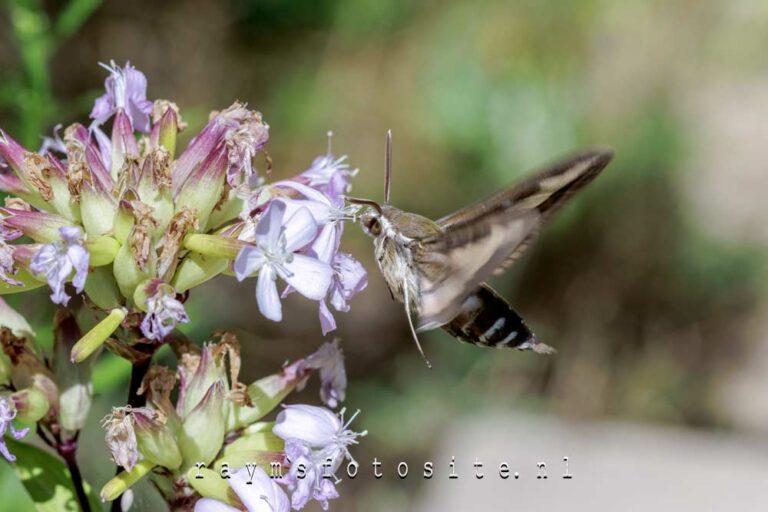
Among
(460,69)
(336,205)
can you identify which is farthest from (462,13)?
(336,205)

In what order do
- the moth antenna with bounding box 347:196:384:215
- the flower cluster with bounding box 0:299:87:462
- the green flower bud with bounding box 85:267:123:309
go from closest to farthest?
1. the green flower bud with bounding box 85:267:123:309
2. the flower cluster with bounding box 0:299:87:462
3. the moth antenna with bounding box 347:196:384:215

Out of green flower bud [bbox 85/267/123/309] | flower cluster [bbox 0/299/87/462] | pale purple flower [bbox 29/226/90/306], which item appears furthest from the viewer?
flower cluster [bbox 0/299/87/462]

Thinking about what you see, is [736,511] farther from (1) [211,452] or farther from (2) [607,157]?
(1) [211,452]

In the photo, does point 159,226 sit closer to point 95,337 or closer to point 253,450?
point 95,337

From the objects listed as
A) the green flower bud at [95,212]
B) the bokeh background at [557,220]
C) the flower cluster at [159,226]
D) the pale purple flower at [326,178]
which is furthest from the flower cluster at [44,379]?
the bokeh background at [557,220]

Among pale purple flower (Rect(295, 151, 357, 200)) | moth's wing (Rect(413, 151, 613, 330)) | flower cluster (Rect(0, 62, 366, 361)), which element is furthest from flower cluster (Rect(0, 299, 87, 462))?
moth's wing (Rect(413, 151, 613, 330))

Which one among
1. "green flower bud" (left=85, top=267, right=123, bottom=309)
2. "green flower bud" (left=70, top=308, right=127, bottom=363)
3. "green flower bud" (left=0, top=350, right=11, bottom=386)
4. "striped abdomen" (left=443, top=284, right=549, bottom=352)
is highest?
"green flower bud" (left=85, top=267, right=123, bottom=309)

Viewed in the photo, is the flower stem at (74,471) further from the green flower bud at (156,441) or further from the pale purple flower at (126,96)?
the pale purple flower at (126,96)

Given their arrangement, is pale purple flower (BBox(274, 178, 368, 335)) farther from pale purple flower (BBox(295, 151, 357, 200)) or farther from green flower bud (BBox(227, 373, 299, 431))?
green flower bud (BBox(227, 373, 299, 431))
